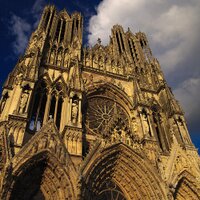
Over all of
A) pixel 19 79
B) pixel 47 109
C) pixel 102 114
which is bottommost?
pixel 47 109

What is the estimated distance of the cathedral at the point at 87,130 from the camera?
9.81m

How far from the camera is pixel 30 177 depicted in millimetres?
9789

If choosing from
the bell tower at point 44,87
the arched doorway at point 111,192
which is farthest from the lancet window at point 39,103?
the arched doorway at point 111,192

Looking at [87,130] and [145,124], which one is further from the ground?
[145,124]

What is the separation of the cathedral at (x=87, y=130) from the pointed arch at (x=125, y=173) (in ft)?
0.15

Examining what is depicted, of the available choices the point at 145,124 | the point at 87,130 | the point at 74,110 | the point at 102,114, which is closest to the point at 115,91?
the point at 102,114

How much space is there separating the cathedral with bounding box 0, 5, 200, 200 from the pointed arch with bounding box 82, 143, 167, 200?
0.05 meters

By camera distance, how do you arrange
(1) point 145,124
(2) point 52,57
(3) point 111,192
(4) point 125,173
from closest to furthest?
1. (3) point 111,192
2. (4) point 125,173
3. (1) point 145,124
4. (2) point 52,57

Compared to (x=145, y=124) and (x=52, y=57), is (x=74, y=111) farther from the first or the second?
(x=52, y=57)

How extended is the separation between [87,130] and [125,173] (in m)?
3.10

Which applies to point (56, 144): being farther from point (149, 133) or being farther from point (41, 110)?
point (149, 133)

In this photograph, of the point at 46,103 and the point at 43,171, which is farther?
the point at 46,103

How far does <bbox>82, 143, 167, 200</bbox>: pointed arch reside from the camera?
10.9m

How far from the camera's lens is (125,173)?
12.2 m
